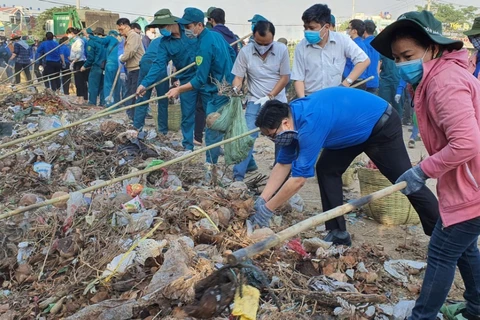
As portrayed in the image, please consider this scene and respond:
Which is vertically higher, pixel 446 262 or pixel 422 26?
pixel 422 26

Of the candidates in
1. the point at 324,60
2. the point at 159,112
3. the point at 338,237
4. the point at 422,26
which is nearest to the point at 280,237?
the point at 422,26

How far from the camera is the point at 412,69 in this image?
2.30m

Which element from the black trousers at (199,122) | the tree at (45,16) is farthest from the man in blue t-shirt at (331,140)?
the tree at (45,16)

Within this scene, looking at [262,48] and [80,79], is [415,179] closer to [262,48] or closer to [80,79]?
[262,48]

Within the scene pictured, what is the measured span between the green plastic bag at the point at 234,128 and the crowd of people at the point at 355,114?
32 centimetres

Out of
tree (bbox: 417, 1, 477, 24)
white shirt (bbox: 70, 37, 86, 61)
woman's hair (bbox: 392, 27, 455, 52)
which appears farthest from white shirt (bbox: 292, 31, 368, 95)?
tree (bbox: 417, 1, 477, 24)

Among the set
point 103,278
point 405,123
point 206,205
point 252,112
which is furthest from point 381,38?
point 405,123

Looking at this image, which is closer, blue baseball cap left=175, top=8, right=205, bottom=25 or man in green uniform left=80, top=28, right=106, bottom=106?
blue baseball cap left=175, top=8, right=205, bottom=25

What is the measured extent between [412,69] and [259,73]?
310 centimetres

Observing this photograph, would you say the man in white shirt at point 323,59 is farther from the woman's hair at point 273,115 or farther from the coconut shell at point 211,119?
the woman's hair at point 273,115

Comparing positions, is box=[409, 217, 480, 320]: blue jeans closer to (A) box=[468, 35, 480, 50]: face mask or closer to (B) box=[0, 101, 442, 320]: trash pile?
(B) box=[0, 101, 442, 320]: trash pile

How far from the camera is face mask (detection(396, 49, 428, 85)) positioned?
2.29 metres

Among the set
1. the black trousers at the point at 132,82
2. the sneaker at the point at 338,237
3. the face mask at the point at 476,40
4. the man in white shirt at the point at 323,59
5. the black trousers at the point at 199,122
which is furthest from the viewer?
the black trousers at the point at 132,82

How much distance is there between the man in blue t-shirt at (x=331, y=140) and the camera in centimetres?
300
